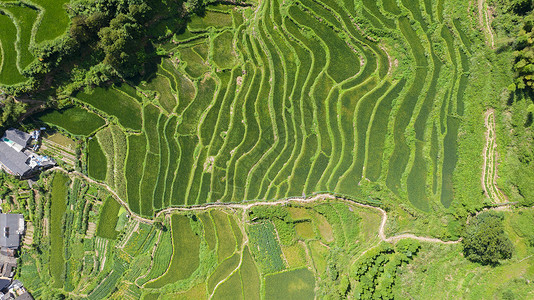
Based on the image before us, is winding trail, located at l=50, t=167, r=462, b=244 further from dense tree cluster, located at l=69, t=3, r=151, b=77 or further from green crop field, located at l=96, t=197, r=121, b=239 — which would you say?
dense tree cluster, located at l=69, t=3, r=151, b=77

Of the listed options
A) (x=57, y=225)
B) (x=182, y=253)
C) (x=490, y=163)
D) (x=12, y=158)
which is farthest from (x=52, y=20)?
(x=490, y=163)

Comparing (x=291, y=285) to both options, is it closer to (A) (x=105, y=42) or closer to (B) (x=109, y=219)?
(B) (x=109, y=219)

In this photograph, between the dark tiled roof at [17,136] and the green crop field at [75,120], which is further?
the green crop field at [75,120]

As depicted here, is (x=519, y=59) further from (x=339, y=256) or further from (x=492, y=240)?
(x=339, y=256)

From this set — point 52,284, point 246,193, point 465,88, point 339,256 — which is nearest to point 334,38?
point 465,88

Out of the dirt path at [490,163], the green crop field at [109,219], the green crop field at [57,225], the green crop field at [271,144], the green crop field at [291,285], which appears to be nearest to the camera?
the dirt path at [490,163]

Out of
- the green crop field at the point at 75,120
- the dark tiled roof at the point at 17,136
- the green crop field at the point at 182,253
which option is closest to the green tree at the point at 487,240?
the green crop field at the point at 182,253

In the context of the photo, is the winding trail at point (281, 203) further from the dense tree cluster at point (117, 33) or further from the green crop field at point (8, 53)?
the dense tree cluster at point (117, 33)

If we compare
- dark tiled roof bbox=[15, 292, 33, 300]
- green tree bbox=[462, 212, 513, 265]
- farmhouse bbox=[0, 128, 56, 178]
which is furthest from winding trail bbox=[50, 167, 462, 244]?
dark tiled roof bbox=[15, 292, 33, 300]
